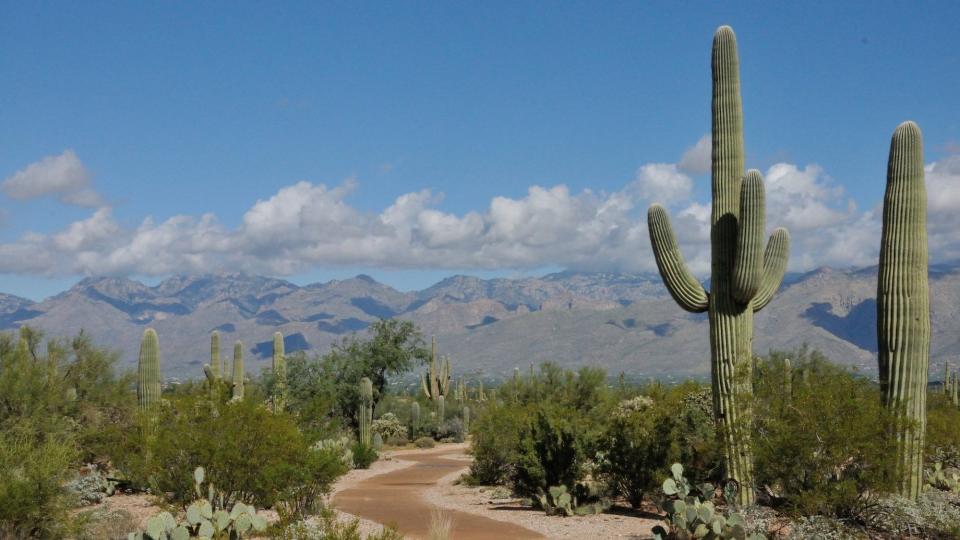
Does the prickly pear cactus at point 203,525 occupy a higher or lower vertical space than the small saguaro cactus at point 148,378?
lower

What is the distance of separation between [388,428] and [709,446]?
3312cm

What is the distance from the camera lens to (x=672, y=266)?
58.3 ft

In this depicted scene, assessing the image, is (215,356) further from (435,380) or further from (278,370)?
(435,380)

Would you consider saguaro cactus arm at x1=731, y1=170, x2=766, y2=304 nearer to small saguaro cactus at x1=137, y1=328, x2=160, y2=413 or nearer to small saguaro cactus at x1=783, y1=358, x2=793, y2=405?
small saguaro cactus at x1=783, y1=358, x2=793, y2=405

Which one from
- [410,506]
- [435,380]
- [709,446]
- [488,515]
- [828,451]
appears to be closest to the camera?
[828,451]

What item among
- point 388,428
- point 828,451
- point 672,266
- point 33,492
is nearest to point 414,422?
point 388,428

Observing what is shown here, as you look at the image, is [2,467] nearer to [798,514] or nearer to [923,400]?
[798,514]

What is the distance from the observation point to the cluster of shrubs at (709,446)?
47.9 ft

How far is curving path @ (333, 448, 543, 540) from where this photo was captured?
17.2 m

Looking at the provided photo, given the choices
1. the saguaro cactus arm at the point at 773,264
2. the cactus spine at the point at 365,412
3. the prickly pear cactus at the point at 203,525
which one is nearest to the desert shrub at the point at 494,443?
the saguaro cactus arm at the point at 773,264

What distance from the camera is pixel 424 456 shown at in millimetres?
41188

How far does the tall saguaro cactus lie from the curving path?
3.89 meters

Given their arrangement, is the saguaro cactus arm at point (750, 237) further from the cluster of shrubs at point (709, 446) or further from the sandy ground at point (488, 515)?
the sandy ground at point (488, 515)

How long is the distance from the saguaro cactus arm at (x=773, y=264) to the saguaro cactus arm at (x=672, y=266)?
39.0 inches
